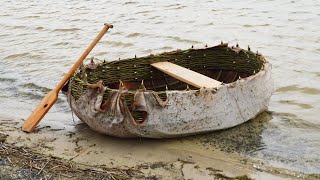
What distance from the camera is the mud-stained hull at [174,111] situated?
14.3ft

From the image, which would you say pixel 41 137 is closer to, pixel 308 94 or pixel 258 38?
pixel 308 94

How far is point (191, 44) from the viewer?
28.3 ft

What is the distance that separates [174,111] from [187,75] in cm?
96

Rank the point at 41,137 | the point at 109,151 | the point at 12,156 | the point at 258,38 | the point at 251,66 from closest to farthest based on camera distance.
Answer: the point at 12,156
the point at 109,151
the point at 41,137
the point at 251,66
the point at 258,38

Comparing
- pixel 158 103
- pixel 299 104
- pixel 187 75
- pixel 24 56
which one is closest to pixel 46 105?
pixel 158 103

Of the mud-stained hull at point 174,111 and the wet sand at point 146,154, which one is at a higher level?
the mud-stained hull at point 174,111

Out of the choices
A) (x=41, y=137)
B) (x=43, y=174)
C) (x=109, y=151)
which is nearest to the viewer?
(x=43, y=174)

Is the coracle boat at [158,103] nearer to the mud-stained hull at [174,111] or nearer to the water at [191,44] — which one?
the mud-stained hull at [174,111]

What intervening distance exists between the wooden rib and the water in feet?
1.83

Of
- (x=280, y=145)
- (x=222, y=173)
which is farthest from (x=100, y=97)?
(x=280, y=145)

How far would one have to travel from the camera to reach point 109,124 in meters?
4.47

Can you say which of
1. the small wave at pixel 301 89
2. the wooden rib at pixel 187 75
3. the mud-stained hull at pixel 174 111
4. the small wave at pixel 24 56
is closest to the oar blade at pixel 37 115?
the mud-stained hull at pixel 174 111

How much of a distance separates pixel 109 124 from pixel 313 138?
2200 mm

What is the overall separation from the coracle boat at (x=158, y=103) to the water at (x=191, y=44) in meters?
0.26
